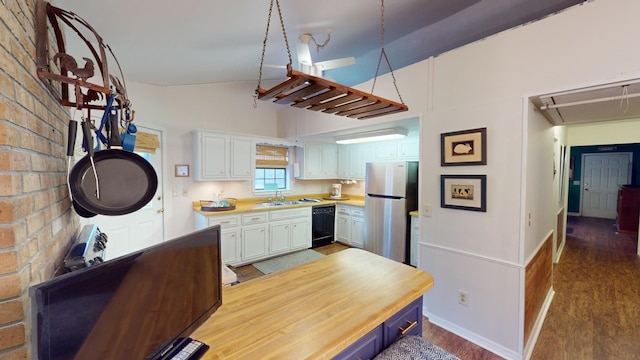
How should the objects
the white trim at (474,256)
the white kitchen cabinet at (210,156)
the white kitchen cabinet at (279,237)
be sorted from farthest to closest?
1. the white kitchen cabinet at (279,237)
2. the white kitchen cabinet at (210,156)
3. the white trim at (474,256)

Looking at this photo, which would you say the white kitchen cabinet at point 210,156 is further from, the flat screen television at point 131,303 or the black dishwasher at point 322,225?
the flat screen television at point 131,303

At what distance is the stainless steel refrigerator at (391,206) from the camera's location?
12.3ft

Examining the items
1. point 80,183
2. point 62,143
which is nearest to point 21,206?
point 80,183

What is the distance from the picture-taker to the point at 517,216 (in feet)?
6.70

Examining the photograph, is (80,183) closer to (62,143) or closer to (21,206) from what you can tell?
(21,206)

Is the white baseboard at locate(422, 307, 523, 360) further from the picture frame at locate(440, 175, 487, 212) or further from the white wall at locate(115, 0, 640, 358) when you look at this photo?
the picture frame at locate(440, 175, 487, 212)

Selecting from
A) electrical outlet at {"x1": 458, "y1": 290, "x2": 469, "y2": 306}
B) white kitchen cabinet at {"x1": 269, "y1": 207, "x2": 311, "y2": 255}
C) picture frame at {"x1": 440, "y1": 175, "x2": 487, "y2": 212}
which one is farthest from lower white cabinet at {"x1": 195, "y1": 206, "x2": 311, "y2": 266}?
electrical outlet at {"x1": 458, "y1": 290, "x2": 469, "y2": 306}

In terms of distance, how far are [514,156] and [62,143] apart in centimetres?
287

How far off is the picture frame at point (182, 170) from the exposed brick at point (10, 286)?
137 inches

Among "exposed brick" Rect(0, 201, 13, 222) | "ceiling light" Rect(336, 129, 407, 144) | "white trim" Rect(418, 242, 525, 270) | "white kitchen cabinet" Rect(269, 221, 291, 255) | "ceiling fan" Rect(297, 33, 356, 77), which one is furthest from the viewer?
"white kitchen cabinet" Rect(269, 221, 291, 255)

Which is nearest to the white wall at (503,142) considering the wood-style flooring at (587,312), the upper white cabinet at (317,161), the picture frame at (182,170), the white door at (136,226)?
the wood-style flooring at (587,312)

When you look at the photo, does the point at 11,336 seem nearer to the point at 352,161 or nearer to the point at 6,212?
the point at 6,212

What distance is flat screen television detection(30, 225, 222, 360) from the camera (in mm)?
530

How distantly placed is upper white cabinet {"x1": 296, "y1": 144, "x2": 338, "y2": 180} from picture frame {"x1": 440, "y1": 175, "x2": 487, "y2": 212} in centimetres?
296
